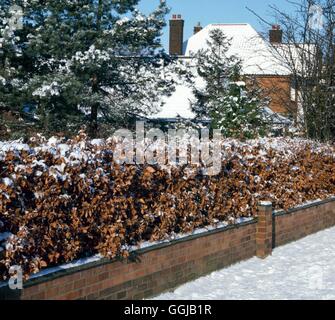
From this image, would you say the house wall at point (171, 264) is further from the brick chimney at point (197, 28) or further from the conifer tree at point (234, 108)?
the brick chimney at point (197, 28)

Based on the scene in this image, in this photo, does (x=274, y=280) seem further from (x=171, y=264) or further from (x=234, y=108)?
(x=234, y=108)

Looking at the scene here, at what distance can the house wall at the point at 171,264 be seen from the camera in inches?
180

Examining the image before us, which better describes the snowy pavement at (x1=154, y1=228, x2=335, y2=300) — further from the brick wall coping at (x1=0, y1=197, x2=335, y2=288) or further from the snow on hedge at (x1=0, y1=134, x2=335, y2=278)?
the snow on hedge at (x1=0, y1=134, x2=335, y2=278)

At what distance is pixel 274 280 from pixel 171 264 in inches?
60.8

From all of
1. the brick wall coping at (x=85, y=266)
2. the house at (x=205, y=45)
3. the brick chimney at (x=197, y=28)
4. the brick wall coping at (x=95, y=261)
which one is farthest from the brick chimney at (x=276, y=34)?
the brick chimney at (x=197, y=28)

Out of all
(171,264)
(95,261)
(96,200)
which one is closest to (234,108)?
(171,264)

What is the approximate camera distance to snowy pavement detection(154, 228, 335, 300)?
19.4 feet

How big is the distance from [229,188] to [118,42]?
995 cm

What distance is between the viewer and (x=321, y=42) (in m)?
16.0

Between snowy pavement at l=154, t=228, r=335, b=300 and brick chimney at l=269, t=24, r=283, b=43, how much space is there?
11050 mm

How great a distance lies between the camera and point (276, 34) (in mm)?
18812

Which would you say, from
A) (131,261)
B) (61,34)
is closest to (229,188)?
(131,261)

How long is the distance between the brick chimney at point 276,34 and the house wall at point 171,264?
9.92m
